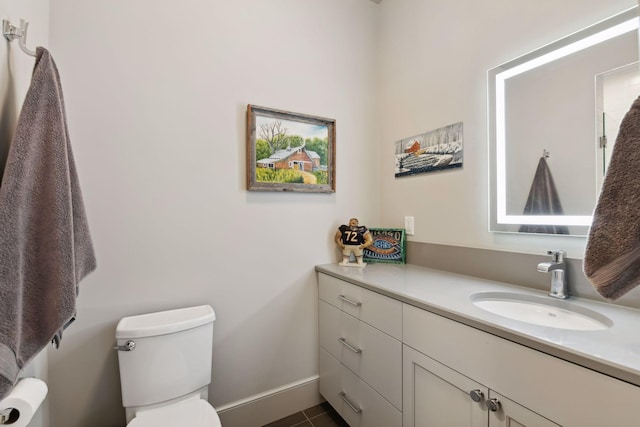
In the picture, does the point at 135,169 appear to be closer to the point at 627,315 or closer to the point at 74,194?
the point at 74,194

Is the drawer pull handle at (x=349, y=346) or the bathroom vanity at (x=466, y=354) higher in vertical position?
the bathroom vanity at (x=466, y=354)

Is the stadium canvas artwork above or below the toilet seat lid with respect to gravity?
above

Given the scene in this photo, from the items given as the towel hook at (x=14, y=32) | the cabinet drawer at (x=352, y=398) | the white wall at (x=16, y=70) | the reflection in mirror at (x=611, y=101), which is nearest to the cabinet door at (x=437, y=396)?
the cabinet drawer at (x=352, y=398)

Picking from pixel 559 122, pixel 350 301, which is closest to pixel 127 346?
pixel 350 301

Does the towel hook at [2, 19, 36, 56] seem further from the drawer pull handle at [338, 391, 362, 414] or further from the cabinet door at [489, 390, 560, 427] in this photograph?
the drawer pull handle at [338, 391, 362, 414]

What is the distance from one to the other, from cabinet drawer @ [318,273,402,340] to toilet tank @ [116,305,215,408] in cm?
67

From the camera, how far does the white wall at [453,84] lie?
1224 millimetres

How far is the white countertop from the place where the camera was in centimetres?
66

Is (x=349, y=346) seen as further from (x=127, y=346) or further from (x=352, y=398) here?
(x=127, y=346)

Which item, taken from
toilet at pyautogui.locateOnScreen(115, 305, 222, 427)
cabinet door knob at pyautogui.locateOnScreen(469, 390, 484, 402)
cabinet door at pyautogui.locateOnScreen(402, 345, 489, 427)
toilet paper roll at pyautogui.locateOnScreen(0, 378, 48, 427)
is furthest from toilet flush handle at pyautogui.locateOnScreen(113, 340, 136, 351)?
cabinet door knob at pyautogui.locateOnScreen(469, 390, 484, 402)

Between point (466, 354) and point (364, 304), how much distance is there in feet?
1.77

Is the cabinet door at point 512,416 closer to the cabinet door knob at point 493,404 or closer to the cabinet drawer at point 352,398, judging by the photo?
the cabinet door knob at point 493,404

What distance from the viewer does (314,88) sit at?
1.84m

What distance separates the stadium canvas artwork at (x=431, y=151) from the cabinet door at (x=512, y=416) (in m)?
1.10
